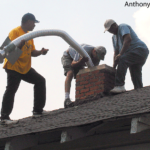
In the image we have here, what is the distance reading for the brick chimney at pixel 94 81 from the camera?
726 centimetres

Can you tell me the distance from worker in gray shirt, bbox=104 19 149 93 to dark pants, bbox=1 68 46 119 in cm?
145

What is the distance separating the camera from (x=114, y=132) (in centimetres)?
527

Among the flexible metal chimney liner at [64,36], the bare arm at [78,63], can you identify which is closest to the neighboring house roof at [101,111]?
the bare arm at [78,63]

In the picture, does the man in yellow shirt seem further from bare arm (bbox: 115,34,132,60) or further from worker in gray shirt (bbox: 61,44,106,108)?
bare arm (bbox: 115,34,132,60)

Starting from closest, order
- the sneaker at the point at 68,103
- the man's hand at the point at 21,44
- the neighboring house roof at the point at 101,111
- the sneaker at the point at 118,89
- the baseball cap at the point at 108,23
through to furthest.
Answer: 1. the neighboring house roof at the point at 101,111
2. the man's hand at the point at 21,44
3. the sneaker at the point at 118,89
4. the baseball cap at the point at 108,23
5. the sneaker at the point at 68,103

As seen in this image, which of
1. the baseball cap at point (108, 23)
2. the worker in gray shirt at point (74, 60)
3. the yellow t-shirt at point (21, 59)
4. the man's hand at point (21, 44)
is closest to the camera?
the man's hand at point (21, 44)

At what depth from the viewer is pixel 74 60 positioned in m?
7.70

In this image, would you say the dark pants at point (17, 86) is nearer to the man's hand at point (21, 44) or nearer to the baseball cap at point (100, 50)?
the man's hand at point (21, 44)

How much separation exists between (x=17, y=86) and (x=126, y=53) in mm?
2205

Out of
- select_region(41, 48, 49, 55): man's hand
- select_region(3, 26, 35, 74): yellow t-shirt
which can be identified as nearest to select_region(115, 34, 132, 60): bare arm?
select_region(41, 48, 49, 55): man's hand

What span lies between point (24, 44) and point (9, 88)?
883mm

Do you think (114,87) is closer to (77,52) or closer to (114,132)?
(77,52)

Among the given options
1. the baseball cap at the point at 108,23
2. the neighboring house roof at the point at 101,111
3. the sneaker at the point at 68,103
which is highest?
the baseball cap at the point at 108,23

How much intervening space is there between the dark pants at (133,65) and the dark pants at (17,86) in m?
1.52
